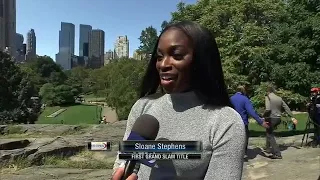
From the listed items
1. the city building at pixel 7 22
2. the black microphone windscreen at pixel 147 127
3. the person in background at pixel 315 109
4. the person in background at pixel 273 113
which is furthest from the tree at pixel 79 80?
the black microphone windscreen at pixel 147 127

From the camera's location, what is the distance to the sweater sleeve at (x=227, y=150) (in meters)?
1.19

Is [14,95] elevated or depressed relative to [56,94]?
elevated

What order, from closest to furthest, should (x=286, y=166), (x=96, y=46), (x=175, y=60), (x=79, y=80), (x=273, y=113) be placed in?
(x=175, y=60), (x=286, y=166), (x=273, y=113), (x=79, y=80), (x=96, y=46)

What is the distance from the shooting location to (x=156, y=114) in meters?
1.36

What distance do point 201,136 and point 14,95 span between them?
29741 millimetres

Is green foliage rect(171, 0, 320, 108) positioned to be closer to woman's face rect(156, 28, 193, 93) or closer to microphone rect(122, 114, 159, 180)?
woman's face rect(156, 28, 193, 93)

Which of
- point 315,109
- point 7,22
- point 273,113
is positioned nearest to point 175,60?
point 273,113

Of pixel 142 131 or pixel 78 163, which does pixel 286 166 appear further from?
Result: pixel 142 131

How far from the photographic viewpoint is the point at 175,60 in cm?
131

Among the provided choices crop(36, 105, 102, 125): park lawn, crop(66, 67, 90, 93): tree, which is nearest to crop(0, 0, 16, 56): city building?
crop(66, 67, 90, 93): tree

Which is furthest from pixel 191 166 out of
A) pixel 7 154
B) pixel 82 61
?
pixel 82 61

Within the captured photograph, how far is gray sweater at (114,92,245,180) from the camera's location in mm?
1200

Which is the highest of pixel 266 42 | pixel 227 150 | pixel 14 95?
pixel 266 42

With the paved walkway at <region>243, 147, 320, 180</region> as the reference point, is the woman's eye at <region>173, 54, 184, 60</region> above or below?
above
